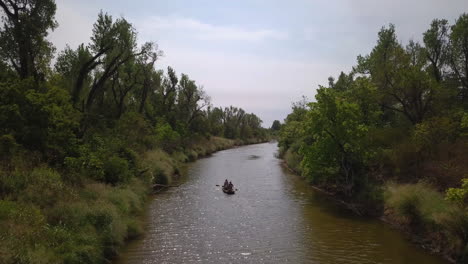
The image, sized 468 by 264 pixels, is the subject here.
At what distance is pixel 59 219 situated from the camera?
13.7 metres

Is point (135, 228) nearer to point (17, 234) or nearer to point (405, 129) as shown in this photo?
point (17, 234)

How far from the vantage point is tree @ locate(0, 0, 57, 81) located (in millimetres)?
22938

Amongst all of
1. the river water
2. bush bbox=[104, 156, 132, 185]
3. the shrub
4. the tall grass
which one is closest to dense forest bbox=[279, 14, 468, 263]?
the tall grass

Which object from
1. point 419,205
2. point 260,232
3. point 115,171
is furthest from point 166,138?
point 419,205

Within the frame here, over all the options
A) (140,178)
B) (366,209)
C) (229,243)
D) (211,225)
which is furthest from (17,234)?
(366,209)

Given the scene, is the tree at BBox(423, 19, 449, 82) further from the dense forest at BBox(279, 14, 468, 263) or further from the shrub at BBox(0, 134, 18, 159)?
the shrub at BBox(0, 134, 18, 159)

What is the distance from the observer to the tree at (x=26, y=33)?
75.3 feet

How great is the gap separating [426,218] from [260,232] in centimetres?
882

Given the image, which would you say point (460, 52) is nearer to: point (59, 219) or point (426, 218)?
point (426, 218)

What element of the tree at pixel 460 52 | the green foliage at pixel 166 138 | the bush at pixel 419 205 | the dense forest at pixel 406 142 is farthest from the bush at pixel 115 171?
the tree at pixel 460 52

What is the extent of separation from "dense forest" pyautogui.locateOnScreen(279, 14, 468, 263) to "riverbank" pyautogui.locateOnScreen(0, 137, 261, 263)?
14021mm

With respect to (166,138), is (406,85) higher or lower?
higher

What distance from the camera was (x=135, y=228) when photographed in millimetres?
17406

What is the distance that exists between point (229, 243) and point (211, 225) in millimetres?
3228
